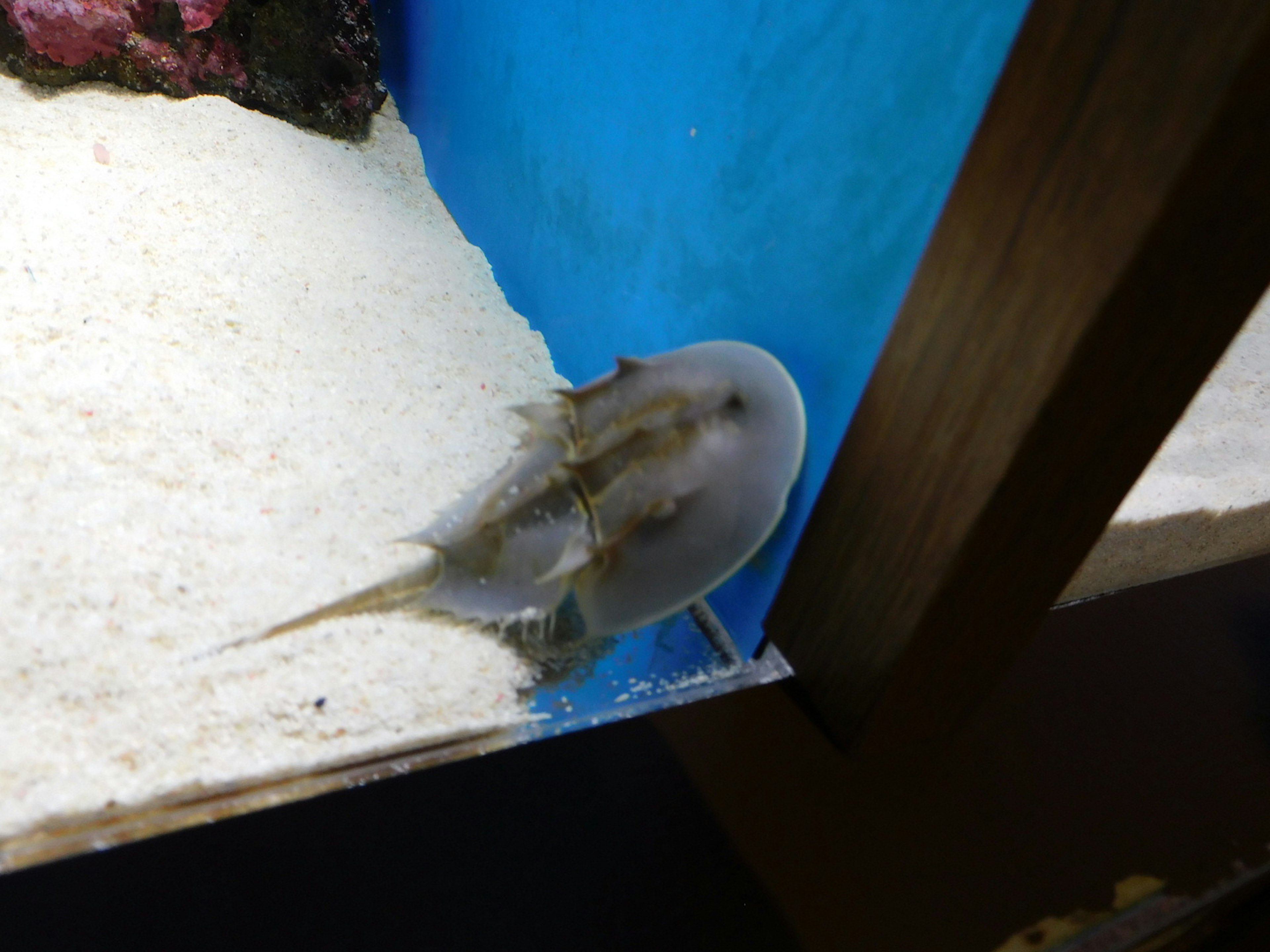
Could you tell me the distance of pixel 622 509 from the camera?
1.00 m

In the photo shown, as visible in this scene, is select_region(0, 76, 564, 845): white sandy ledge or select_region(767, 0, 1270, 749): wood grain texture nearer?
select_region(767, 0, 1270, 749): wood grain texture

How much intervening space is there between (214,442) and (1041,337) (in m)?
1.29

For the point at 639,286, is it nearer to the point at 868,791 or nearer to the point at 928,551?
the point at 928,551

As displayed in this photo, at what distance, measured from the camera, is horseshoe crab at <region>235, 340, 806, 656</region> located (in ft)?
3.23

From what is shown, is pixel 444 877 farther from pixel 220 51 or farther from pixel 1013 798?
pixel 220 51

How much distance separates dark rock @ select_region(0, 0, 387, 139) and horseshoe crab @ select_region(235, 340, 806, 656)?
207 centimetres

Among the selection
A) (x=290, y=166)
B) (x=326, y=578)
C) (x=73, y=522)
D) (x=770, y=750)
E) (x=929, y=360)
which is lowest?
Result: (x=770, y=750)

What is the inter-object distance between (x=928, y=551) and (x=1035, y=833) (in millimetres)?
459

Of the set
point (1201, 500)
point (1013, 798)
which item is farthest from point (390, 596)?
point (1201, 500)

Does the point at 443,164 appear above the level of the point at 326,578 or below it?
above

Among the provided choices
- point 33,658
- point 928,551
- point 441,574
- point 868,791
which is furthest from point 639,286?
point 33,658

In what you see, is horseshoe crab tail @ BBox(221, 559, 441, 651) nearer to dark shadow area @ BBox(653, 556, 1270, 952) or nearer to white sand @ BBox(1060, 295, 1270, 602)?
dark shadow area @ BBox(653, 556, 1270, 952)

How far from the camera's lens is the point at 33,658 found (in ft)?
2.97

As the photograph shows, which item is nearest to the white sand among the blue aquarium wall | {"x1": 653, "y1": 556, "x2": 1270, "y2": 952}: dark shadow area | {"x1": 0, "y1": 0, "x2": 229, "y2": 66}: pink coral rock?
{"x1": 653, "y1": 556, "x2": 1270, "y2": 952}: dark shadow area
